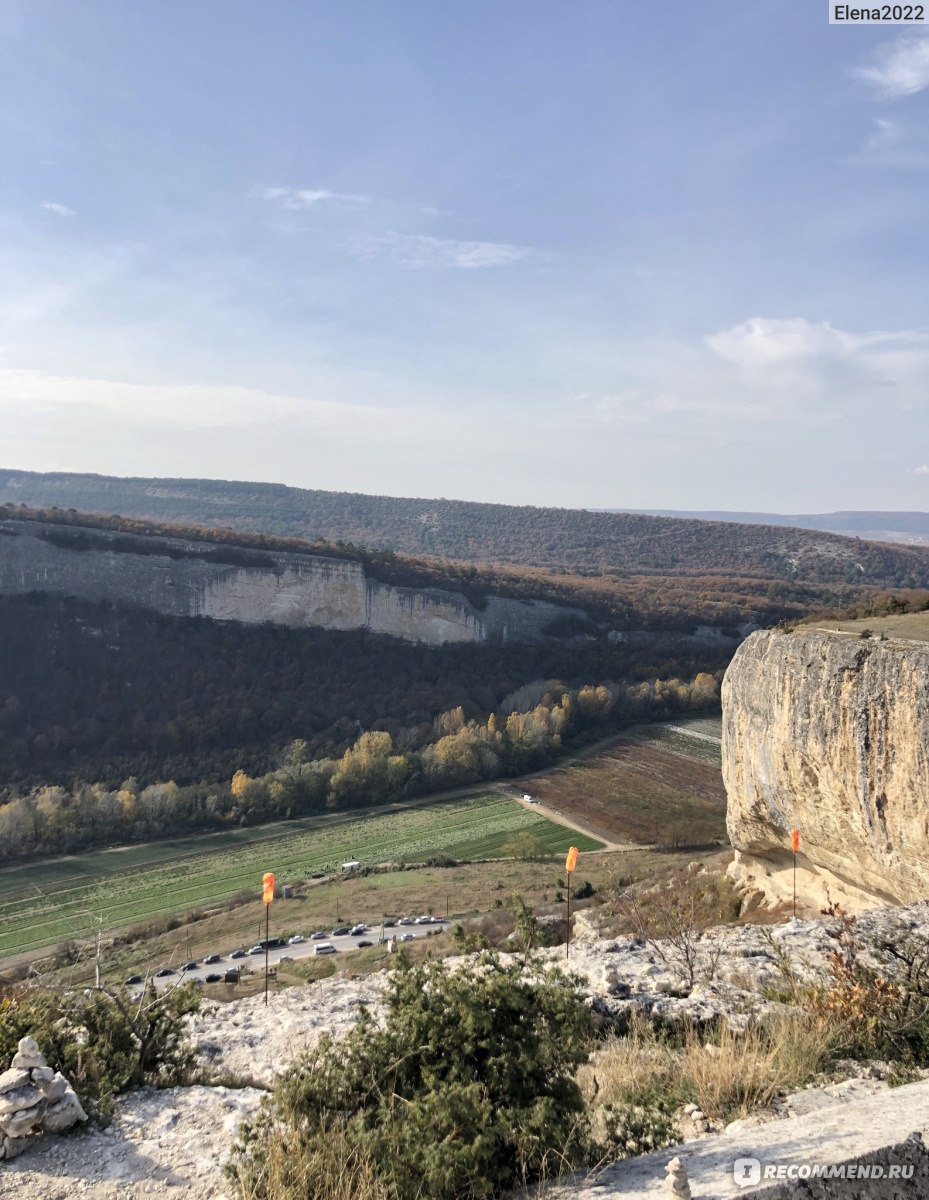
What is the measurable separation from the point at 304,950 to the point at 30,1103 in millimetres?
16742

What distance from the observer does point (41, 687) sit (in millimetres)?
41281

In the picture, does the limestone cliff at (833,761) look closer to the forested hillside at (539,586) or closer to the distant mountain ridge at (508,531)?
the forested hillside at (539,586)

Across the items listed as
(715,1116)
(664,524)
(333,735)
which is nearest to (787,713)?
(715,1116)

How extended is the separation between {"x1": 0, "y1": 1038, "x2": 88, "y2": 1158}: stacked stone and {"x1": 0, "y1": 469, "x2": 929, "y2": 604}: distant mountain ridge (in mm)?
78237

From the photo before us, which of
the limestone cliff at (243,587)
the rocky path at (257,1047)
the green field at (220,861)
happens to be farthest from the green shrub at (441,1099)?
the limestone cliff at (243,587)

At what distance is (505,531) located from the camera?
110688mm

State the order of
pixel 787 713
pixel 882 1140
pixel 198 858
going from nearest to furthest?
pixel 882 1140 → pixel 787 713 → pixel 198 858

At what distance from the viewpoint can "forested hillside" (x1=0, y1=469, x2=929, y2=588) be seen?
91688mm

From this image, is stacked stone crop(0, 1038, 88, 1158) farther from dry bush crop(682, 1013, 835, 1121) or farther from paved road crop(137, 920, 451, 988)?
paved road crop(137, 920, 451, 988)

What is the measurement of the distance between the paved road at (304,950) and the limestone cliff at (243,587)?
109ft

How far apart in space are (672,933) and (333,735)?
36952 millimetres

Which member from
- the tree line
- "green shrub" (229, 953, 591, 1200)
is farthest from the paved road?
"green shrub" (229, 953, 591, 1200)

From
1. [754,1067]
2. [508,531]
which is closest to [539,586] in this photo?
[508,531]

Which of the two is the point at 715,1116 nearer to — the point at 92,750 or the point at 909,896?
the point at 909,896
